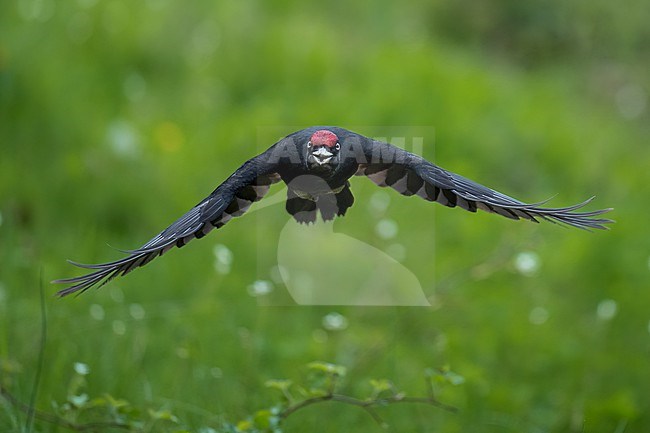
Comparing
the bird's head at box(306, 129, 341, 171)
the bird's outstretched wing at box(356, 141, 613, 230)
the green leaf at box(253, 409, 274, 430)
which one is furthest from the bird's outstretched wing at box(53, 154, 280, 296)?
the green leaf at box(253, 409, 274, 430)

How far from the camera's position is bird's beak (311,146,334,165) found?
103 inches

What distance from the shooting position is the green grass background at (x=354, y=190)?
428cm

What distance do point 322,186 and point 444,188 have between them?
0.38 metres

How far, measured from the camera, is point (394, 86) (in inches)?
271

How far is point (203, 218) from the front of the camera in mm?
2549

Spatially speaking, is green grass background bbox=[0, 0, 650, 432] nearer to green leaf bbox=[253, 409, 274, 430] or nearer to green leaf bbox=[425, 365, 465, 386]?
green leaf bbox=[253, 409, 274, 430]

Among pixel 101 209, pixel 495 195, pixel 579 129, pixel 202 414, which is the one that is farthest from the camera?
pixel 579 129

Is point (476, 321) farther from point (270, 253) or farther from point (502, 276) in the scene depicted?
point (270, 253)

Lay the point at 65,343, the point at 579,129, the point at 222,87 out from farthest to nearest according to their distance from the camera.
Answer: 1. the point at 579,129
2. the point at 222,87
3. the point at 65,343

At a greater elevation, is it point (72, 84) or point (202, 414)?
point (72, 84)

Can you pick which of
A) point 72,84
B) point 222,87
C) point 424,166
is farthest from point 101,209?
point 424,166

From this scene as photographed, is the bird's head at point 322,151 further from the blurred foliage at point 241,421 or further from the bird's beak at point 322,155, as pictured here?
the blurred foliage at point 241,421

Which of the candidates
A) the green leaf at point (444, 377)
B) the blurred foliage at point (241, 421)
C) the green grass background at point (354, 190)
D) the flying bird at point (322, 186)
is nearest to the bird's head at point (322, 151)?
the flying bird at point (322, 186)

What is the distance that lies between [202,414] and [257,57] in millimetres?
4127
